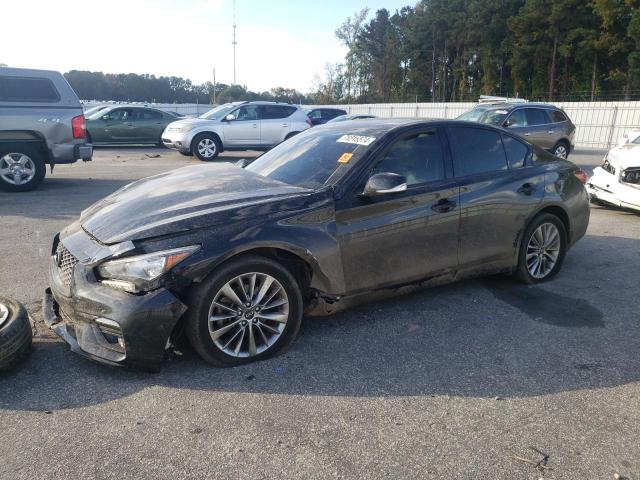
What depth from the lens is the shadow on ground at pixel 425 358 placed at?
3.25 m

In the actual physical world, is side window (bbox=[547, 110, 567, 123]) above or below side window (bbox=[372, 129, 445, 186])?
above

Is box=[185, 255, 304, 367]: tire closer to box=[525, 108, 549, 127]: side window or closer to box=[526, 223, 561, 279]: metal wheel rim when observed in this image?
box=[526, 223, 561, 279]: metal wheel rim

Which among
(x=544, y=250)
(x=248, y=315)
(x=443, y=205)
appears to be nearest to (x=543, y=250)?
(x=544, y=250)

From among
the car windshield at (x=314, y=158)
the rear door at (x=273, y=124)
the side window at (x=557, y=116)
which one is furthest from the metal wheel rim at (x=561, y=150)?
the car windshield at (x=314, y=158)

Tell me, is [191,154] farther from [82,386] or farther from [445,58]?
[445,58]

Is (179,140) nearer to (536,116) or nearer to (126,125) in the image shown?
(126,125)

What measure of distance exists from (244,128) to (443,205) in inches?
503

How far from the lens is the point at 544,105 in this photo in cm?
1531

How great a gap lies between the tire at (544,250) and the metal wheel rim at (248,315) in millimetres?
2596

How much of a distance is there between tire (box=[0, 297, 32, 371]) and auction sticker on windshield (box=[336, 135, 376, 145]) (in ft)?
8.82

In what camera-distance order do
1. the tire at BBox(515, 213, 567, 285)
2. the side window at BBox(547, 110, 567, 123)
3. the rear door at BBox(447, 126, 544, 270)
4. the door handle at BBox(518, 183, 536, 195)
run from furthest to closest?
the side window at BBox(547, 110, 567, 123)
the tire at BBox(515, 213, 567, 285)
the door handle at BBox(518, 183, 536, 195)
the rear door at BBox(447, 126, 544, 270)

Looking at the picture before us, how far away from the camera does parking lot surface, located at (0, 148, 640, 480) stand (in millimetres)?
2588

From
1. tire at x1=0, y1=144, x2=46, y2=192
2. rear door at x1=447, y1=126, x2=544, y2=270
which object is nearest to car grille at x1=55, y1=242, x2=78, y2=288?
rear door at x1=447, y1=126, x2=544, y2=270

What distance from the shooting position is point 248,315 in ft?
11.5
